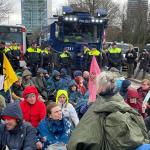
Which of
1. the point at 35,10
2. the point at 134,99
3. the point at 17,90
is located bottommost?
the point at 17,90

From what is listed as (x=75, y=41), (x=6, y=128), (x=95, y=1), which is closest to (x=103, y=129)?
(x=6, y=128)

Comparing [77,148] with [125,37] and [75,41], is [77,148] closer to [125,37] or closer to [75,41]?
[75,41]

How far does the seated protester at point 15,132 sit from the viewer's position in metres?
4.61

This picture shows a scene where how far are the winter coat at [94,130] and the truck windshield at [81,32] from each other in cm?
1663

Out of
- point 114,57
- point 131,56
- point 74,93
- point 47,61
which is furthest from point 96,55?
point 74,93

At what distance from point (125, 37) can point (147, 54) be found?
115 ft

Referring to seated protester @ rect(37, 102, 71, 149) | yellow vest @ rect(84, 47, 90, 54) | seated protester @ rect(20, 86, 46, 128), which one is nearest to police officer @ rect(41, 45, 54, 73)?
yellow vest @ rect(84, 47, 90, 54)

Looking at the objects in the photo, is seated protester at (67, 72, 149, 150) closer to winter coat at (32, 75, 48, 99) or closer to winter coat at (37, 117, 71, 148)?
winter coat at (37, 117, 71, 148)

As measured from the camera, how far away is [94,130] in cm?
329

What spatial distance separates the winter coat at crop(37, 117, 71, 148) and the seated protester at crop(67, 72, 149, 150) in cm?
171

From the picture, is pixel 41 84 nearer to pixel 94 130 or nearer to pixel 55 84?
pixel 55 84

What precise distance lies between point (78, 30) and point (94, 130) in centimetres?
1690

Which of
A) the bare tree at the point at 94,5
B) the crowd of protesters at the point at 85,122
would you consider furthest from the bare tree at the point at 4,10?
the crowd of protesters at the point at 85,122

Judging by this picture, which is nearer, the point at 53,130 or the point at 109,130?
the point at 109,130
